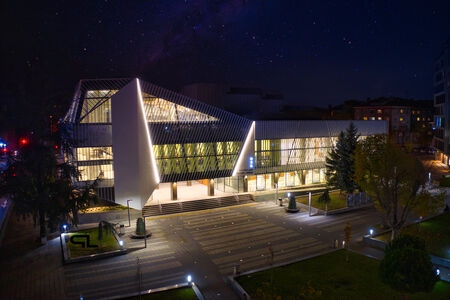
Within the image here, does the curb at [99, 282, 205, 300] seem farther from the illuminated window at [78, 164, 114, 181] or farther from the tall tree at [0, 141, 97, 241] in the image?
the illuminated window at [78, 164, 114, 181]

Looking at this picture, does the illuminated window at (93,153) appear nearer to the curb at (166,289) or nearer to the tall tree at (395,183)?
the curb at (166,289)

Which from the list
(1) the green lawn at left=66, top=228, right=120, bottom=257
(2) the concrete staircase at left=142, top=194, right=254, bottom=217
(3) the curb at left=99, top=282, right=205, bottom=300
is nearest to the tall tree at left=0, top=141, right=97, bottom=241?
(1) the green lawn at left=66, top=228, right=120, bottom=257

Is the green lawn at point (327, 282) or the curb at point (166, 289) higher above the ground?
the curb at point (166, 289)

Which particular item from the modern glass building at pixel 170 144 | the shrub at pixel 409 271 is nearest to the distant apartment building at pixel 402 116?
the modern glass building at pixel 170 144

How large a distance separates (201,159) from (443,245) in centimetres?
2083

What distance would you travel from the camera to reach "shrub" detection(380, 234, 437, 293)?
1177 centimetres

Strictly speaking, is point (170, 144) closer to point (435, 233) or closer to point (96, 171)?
point (96, 171)

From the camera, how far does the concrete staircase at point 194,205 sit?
28.9m

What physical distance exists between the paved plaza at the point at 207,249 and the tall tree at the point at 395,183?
11.6 ft

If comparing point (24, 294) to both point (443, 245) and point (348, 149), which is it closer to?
point (443, 245)

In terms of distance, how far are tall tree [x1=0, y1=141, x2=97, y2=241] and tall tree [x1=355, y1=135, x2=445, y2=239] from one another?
66.2ft

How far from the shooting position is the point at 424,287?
38.5 ft

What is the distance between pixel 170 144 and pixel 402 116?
3184 inches

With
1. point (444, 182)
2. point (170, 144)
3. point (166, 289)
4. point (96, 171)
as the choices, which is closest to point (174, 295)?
point (166, 289)
